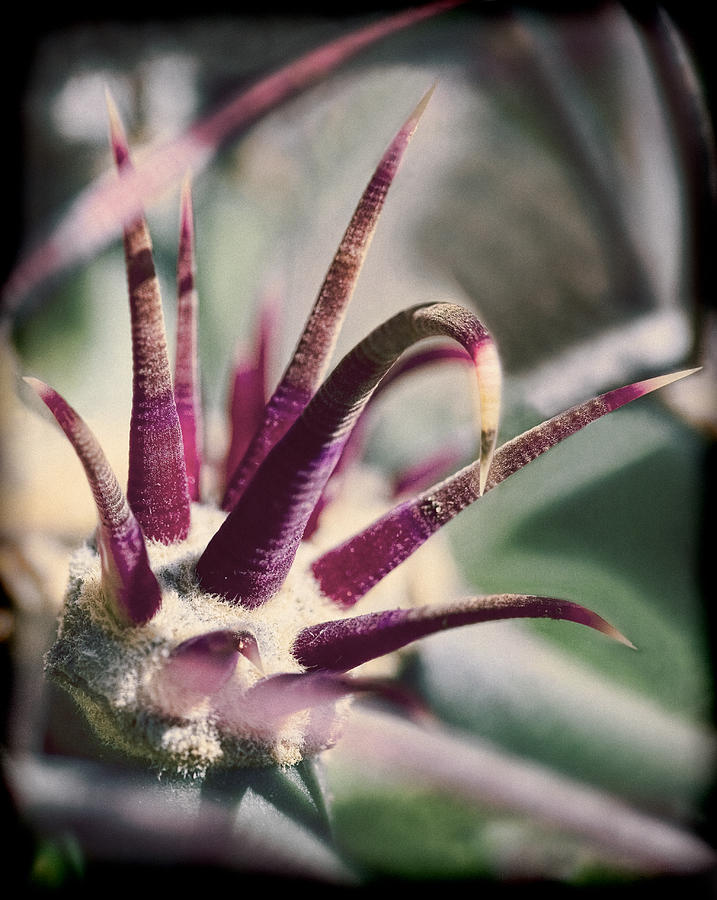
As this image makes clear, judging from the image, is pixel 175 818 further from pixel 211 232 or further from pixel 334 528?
pixel 211 232

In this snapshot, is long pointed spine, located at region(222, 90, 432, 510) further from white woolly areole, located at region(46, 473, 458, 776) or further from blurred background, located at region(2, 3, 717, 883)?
blurred background, located at region(2, 3, 717, 883)

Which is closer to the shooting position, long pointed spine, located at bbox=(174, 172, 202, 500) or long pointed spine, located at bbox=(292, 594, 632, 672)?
long pointed spine, located at bbox=(292, 594, 632, 672)

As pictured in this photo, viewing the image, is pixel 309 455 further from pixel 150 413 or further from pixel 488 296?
pixel 488 296

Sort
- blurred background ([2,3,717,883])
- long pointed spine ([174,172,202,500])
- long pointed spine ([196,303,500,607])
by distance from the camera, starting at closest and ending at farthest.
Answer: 1. long pointed spine ([196,303,500,607])
2. long pointed spine ([174,172,202,500])
3. blurred background ([2,3,717,883])

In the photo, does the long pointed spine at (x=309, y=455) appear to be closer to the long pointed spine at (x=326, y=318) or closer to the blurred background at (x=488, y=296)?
the long pointed spine at (x=326, y=318)

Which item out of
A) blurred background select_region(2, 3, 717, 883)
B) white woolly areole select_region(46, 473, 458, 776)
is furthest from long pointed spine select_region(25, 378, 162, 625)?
blurred background select_region(2, 3, 717, 883)

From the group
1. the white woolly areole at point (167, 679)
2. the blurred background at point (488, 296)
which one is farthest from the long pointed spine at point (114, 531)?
the blurred background at point (488, 296)

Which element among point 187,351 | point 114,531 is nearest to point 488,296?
point 187,351
